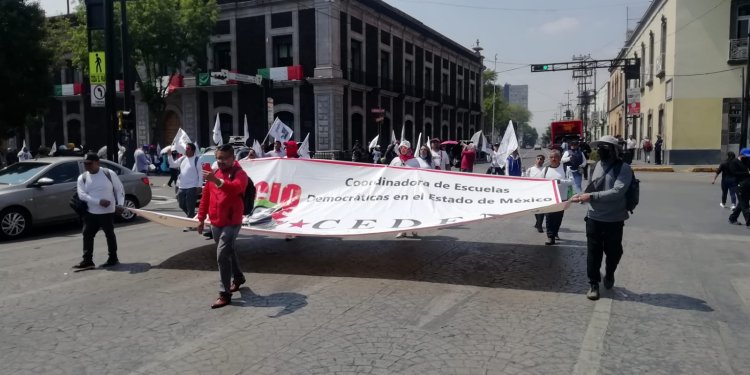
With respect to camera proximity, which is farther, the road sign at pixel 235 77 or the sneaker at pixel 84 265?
the road sign at pixel 235 77

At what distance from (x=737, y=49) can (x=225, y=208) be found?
110 ft

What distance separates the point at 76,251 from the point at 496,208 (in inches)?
267

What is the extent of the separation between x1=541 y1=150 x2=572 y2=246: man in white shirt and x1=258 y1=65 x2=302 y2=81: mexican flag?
2794 cm

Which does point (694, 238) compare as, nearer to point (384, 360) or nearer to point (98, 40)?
point (384, 360)

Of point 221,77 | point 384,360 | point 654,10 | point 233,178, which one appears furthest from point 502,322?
point 654,10

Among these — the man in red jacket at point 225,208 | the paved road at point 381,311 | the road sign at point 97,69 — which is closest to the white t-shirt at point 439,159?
the paved road at point 381,311

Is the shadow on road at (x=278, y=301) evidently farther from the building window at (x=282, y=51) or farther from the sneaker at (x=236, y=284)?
the building window at (x=282, y=51)

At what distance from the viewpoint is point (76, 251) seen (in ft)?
30.9

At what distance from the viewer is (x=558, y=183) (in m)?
9.26

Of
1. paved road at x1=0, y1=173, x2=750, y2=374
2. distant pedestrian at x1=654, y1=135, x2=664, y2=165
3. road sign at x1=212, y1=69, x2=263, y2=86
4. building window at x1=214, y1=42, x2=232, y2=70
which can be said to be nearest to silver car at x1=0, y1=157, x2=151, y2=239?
paved road at x1=0, y1=173, x2=750, y2=374

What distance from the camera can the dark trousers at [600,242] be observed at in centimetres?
629

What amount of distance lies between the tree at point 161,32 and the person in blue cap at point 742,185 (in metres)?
27.9

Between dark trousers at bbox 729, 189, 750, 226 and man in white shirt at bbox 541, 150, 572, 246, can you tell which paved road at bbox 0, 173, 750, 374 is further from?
dark trousers at bbox 729, 189, 750, 226

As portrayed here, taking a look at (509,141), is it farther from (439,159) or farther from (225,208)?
(225,208)
